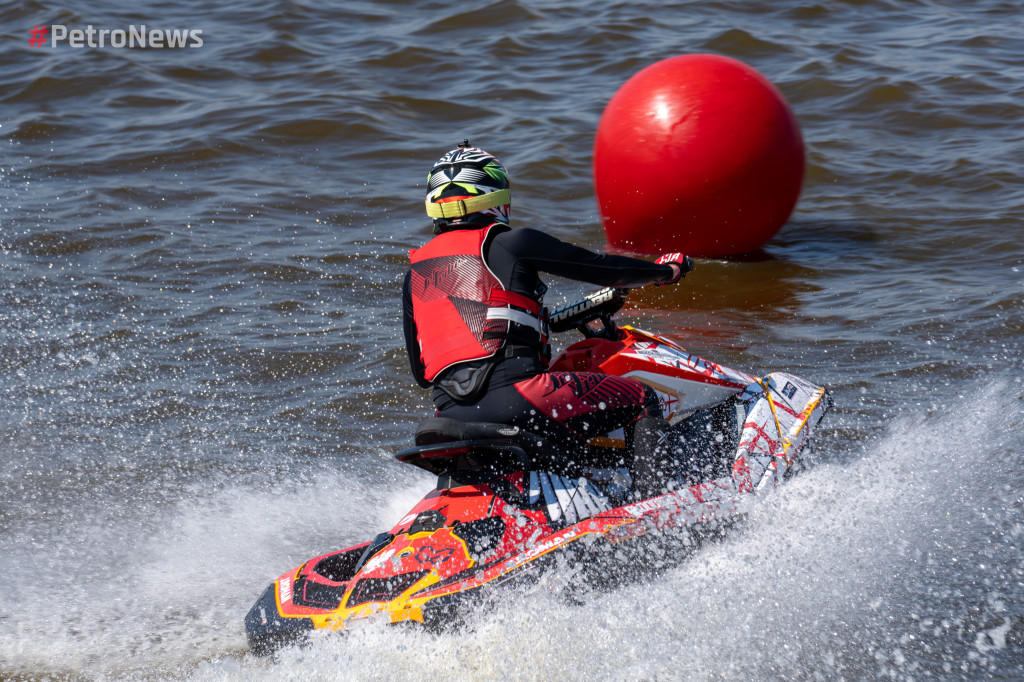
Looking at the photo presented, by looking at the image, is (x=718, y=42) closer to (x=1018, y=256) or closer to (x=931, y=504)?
(x=1018, y=256)

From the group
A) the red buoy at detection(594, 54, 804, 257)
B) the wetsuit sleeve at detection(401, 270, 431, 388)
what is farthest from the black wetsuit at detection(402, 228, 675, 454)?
the red buoy at detection(594, 54, 804, 257)

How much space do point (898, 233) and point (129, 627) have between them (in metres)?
6.89

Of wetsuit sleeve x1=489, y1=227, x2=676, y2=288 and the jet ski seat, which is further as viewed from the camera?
wetsuit sleeve x1=489, y1=227, x2=676, y2=288

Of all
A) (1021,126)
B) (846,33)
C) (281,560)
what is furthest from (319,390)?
(846,33)

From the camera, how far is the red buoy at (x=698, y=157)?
23.6 ft

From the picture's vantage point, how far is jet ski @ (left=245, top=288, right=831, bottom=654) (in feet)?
11.3

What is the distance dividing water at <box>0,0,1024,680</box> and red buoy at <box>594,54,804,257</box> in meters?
0.47

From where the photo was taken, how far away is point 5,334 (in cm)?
694

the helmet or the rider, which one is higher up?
the helmet
